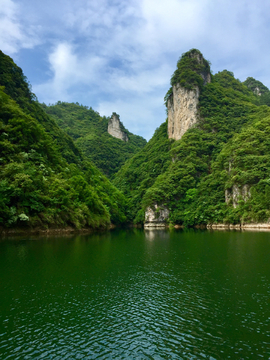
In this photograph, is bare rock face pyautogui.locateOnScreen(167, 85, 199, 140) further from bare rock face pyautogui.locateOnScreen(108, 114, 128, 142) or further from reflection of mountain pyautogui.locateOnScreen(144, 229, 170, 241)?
reflection of mountain pyautogui.locateOnScreen(144, 229, 170, 241)

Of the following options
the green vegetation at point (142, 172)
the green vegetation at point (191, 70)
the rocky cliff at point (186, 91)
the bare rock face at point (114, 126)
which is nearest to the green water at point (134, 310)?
Answer: the green vegetation at point (142, 172)

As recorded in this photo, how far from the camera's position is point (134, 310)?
1208 centimetres

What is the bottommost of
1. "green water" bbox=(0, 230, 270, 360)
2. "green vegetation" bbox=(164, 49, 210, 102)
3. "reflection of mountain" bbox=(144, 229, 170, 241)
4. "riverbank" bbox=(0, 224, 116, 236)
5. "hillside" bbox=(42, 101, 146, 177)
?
"green water" bbox=(0, 230, 270, 360)

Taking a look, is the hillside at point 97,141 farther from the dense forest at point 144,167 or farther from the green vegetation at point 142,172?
the green vegetation at point 142,172

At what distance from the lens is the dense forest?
44938 millimetres

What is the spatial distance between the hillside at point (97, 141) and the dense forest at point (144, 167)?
0.90 meters

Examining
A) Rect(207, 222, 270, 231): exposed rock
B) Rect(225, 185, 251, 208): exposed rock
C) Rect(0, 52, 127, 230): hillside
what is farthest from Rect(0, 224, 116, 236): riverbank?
Rect(225, 185, 251, 208): exposed rock

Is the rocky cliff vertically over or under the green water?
over

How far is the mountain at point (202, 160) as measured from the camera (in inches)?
2687

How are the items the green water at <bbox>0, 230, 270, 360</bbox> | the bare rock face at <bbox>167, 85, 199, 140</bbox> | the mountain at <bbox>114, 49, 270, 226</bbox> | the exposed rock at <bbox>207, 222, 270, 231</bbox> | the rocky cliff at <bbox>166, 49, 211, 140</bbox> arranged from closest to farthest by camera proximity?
the green water at <bbox>0, 230, 270, 360</bbox> → the exposed rock at <bbox>207, 222, 270, 231</bbox> → the mountain at <bbox>114, 49, 270, 226</bbox> → the bare rock face at <bbox>167, 85, 199, 140</bbox> → the rocky cliff at <bbox>166, 49, 211, 140</bbox>

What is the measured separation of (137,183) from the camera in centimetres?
12006

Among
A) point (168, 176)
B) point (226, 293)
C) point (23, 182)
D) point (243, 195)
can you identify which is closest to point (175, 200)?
point (168, 176)

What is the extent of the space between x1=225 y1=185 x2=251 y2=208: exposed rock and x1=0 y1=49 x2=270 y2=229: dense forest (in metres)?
0.27

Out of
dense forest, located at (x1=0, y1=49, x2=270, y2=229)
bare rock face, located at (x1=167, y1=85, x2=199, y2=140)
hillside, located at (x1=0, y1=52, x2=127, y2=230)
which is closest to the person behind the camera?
hillside, located at (x1=0, y1=52, x2=127, y2=230)
